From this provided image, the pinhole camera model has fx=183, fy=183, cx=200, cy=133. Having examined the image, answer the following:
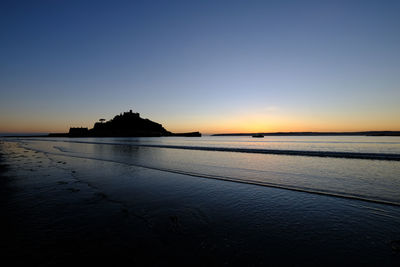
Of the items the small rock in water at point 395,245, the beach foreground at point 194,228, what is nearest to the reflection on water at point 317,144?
the beach foreground at point 194,228

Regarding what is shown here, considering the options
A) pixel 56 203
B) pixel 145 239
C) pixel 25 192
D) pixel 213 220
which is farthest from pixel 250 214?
pixel 25 192

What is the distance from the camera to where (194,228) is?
5.22 m

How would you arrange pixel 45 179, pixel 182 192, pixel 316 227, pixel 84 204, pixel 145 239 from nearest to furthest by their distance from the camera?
pixel 145 239 → pixel 316 227 → pixel 84 204 → pixel 182 192 → pixel 45 179

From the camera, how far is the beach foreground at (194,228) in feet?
12.6

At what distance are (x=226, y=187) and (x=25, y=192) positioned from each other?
31.4 ft

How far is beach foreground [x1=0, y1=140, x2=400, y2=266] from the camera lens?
12.6ft

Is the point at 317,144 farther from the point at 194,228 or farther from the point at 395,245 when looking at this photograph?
the point at 194,228

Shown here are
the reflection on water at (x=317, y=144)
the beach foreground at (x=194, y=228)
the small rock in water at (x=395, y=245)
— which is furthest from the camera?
the reflection on water at (x=317, y=144)

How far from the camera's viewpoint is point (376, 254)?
404 centimetres

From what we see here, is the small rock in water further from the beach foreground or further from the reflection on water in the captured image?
the reflection on water

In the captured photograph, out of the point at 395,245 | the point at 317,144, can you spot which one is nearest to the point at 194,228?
the point at 395,245

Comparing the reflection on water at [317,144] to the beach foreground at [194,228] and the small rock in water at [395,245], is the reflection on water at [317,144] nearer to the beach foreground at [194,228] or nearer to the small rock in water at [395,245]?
the beach foreground at [194,228]

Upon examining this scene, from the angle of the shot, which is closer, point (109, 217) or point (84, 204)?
point (109, 217)

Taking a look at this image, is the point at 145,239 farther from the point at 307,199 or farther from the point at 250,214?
the point at 307,199
